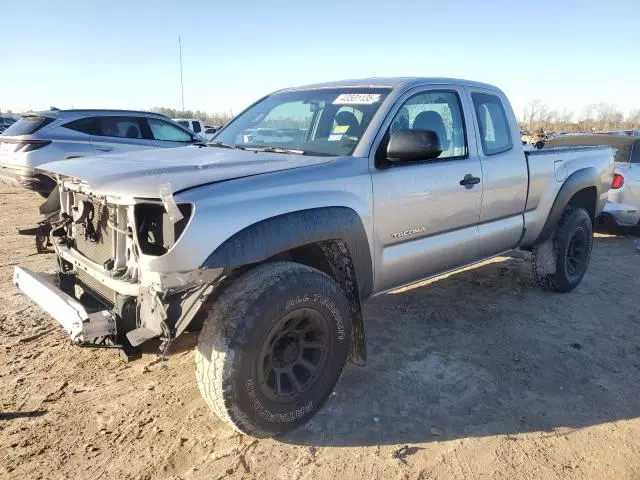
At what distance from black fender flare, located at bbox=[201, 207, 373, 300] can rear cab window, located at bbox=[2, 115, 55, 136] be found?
24.3 feet

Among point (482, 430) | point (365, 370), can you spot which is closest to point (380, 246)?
point (365, 370)

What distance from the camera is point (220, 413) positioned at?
259cm

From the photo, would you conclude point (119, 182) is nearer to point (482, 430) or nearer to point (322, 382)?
point (322, 382)

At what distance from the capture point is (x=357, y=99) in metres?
3.58

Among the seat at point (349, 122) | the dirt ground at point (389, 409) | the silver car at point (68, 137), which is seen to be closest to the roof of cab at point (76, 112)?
the silver car at point (68, 137)

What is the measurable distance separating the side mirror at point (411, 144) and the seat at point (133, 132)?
7.34m

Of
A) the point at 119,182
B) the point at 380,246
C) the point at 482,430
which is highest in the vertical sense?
the point at 119,182

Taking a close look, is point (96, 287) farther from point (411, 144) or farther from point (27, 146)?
point (27, 146)

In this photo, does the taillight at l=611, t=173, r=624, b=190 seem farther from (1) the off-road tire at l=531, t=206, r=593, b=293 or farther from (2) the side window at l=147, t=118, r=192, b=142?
(2) the side window at l=147, t=118, r=192, b=142

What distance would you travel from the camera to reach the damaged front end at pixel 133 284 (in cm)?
238

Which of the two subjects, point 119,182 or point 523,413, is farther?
point 523,413

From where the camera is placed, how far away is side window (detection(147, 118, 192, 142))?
379 inches

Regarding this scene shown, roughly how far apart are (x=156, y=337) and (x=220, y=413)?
52 cm

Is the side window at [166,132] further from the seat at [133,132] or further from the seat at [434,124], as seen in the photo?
the seat at [434,124]
